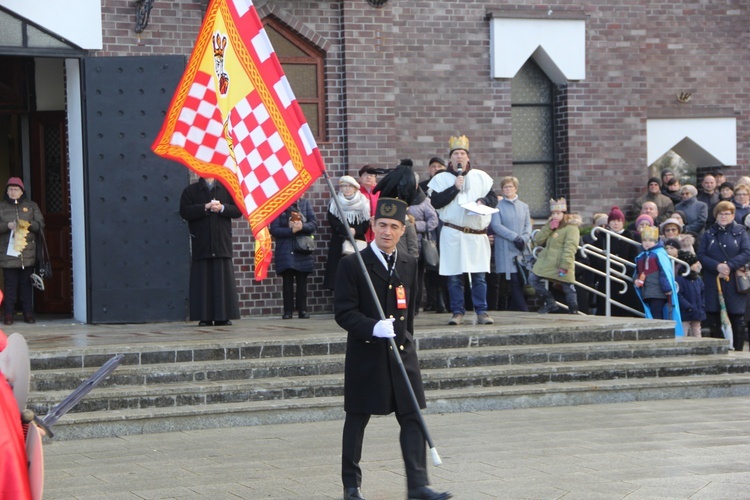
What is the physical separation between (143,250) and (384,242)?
805 cm

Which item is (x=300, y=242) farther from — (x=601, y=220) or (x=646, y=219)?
(x=646, y=219)

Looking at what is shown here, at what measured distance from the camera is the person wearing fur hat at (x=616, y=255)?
1662cm

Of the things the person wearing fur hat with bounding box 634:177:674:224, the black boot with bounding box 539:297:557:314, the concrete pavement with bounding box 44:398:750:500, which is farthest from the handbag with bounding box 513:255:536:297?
the concrete pavement with bounding box 44:398:750:500

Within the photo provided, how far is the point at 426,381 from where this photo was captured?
11859 mm

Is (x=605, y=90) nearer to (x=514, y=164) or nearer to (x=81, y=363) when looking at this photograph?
(x=514, y=164)

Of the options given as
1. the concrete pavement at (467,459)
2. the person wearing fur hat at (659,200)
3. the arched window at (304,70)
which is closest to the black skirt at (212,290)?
the arched window at (304,70)

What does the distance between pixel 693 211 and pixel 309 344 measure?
7130mm

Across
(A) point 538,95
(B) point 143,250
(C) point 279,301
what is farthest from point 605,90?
(B) point 143,250

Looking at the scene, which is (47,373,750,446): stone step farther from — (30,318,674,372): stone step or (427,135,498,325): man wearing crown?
(427,135,498,325): man wearing crown

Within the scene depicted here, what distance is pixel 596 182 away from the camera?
1816 cm

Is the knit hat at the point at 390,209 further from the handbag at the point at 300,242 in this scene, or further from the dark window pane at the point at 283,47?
the dark window pane at the point at 283,47

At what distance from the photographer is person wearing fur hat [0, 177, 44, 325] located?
14992mm

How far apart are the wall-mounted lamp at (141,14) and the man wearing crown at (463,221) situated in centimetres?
403

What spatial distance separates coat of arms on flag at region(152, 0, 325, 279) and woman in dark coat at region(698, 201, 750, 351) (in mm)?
7990
